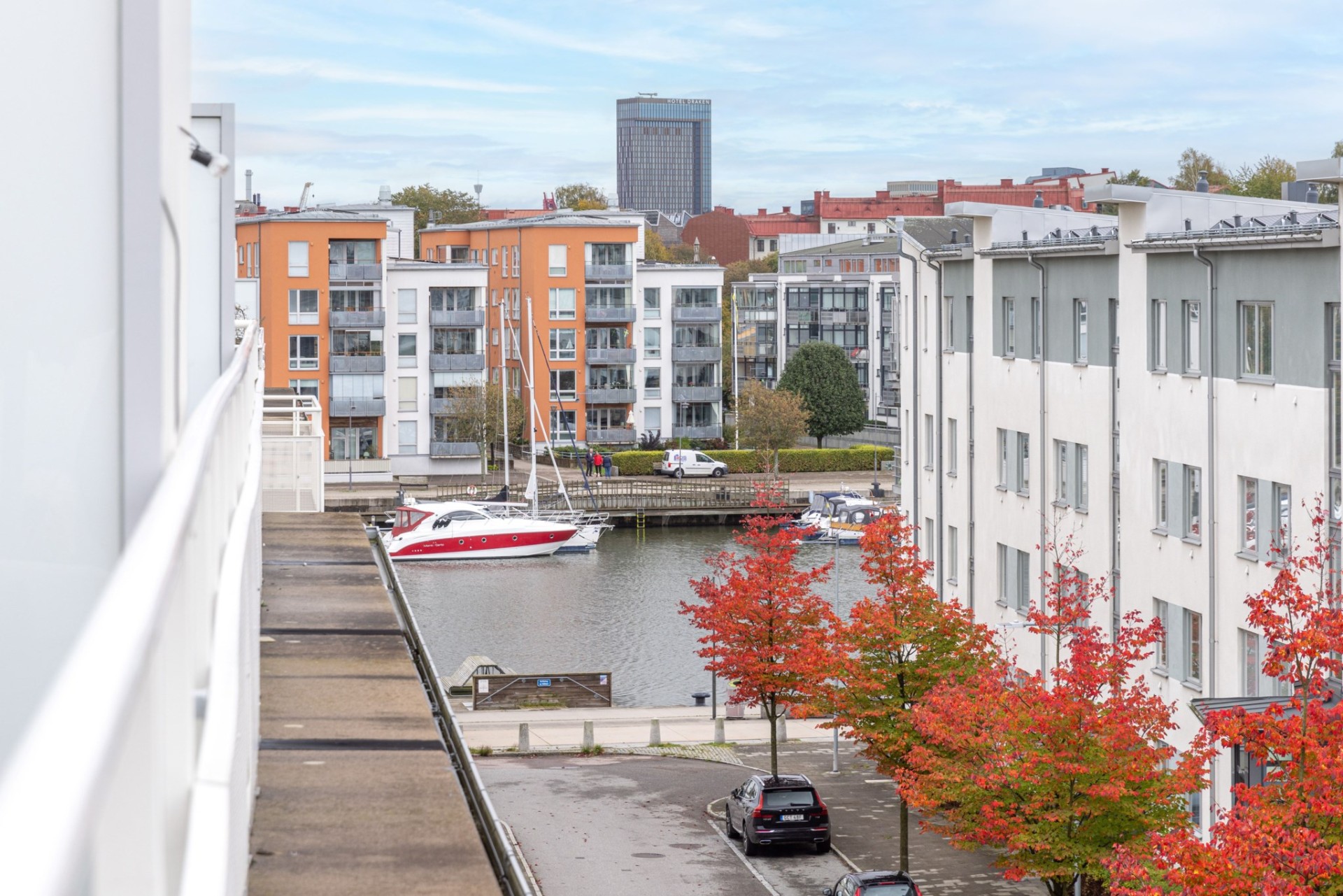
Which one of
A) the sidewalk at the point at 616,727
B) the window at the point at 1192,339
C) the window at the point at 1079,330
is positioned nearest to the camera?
the window at the point at 1192,339

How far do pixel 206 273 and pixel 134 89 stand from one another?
4711 mm

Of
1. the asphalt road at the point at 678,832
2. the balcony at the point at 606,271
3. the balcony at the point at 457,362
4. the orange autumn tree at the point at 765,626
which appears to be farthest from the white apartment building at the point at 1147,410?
the balcony at the point at 606,271

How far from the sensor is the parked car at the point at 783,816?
27.8m

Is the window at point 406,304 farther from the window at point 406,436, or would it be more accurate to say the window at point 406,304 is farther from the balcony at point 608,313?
the balcony at point 608,313

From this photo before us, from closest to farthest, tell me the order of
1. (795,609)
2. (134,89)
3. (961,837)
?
(134,89)
(961,837)
(795,609)

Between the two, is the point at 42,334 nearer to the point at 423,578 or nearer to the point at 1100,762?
the point at 1100,762

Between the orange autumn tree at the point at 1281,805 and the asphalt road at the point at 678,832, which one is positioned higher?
the orange autumn tree at the point at 1281,805

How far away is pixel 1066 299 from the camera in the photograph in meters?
32.0

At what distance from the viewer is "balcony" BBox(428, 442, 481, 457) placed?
291ft

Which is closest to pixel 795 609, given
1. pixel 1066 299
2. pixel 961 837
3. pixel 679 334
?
pixel 1066 299

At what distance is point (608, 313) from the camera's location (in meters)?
96.8

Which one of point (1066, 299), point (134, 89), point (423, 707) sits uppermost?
point (1066, 299)

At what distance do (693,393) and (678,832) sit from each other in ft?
233

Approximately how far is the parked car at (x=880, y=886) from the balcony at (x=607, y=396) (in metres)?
74.4
